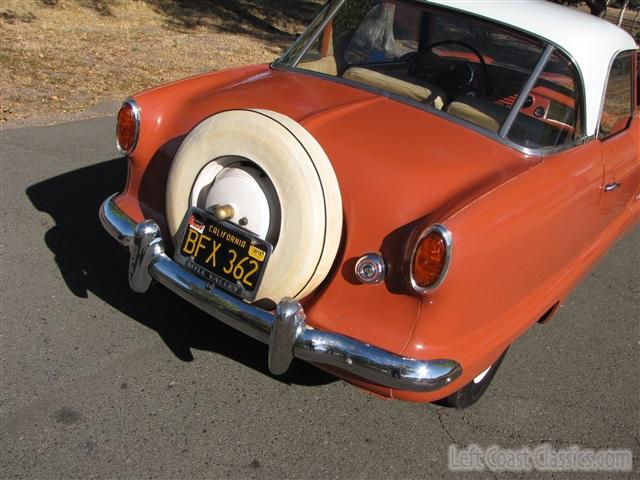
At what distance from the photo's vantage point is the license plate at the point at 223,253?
8.02ft

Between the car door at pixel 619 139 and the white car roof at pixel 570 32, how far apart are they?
127 millimetres

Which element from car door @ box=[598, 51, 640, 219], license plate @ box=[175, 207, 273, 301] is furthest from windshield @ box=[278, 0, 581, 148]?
license plate @ box=[175, 207, 273, 301]

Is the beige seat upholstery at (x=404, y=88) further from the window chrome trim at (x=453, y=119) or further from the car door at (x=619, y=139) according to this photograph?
the car door at (x=619, y=139)

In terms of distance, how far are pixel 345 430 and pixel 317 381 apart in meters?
0.34

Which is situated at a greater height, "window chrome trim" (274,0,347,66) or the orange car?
"window chrome trim" (274,0,347,66)

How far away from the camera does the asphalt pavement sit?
255 cm

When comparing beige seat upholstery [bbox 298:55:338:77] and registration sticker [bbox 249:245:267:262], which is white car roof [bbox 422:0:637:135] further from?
registration sticker [bbox 249:245:267:262]

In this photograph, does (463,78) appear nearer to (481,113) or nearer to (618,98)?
(481,113)

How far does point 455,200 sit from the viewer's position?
2420 mm

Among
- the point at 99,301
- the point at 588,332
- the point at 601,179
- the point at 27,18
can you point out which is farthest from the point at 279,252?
the point at 27,18

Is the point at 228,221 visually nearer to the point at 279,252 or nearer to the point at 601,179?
the point at 279,252

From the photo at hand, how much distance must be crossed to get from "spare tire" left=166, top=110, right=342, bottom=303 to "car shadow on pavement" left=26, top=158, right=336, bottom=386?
80cm

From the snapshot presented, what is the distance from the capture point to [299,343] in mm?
2387

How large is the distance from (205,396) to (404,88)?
5.47ft
